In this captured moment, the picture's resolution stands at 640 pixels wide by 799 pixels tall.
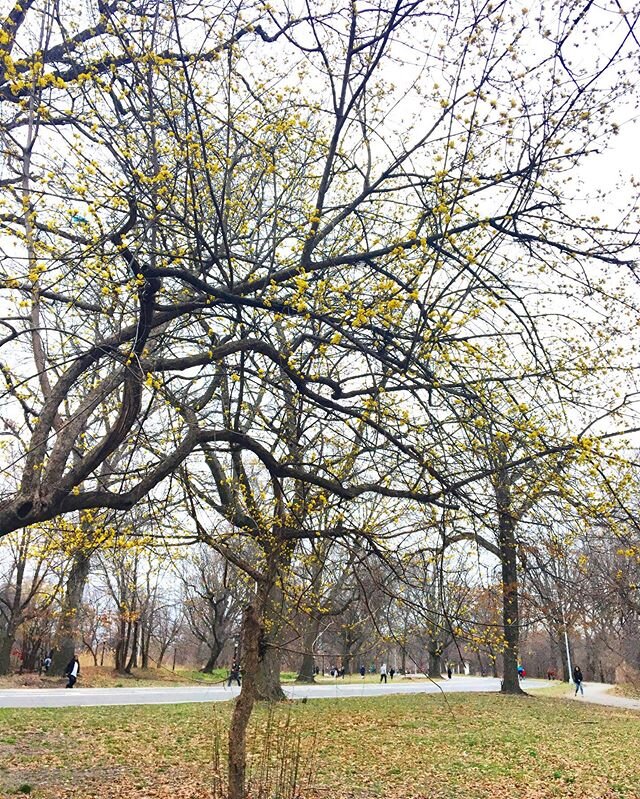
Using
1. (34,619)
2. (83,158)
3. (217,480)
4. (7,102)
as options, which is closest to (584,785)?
(217,480)

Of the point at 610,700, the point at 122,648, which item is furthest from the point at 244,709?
the point at 122,648

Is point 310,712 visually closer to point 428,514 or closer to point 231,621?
point 428,514

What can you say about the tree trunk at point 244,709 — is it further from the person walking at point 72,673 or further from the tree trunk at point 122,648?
the tree trunk at point 122,648

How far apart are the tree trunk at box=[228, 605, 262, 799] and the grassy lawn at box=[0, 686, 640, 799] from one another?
23 centimetres

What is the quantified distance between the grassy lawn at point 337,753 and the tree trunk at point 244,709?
0.74 feet

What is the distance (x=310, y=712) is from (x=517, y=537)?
858 cm

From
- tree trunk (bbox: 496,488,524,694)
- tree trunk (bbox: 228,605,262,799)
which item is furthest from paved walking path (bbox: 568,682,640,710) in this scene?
tree trunk (bbox: 228,605,262,799)

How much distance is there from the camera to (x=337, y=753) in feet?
28.3

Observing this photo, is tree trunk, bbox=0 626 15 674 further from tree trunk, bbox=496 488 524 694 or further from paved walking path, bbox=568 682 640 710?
tree trunk, bbox=496 488 524 694

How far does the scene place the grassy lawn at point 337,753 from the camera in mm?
6555

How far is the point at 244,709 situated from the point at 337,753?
436 centimetres

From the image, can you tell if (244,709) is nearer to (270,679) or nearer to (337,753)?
(337,753)

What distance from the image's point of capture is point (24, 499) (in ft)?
18.6

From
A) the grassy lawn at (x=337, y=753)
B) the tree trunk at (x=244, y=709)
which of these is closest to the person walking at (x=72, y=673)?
the grassy lawn at (x=337, y=753)
